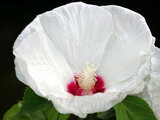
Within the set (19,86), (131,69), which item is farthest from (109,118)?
(19,86)

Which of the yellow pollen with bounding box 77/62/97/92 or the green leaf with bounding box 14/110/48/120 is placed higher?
the yellow pollen with bounding box 77/62/97/92

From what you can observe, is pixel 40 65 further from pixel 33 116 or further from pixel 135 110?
pixel 135 110

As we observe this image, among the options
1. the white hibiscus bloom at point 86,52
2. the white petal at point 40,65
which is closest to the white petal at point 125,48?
Result: the white hibiscus bloom at point 86,52

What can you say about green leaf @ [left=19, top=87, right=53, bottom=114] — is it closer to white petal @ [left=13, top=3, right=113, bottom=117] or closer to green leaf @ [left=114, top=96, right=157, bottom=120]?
white petal @ [left=13, top=3, right=113, bottom=117]

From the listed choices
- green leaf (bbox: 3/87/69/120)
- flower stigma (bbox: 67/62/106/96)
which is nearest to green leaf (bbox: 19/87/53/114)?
green leaf (bbox: 3/87/69/120)

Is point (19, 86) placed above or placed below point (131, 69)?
below

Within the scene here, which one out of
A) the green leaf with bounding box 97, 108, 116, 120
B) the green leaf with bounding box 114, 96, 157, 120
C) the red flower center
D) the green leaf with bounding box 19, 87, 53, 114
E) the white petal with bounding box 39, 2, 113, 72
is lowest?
the green leaf with bounding box 97, 108, 116, 120

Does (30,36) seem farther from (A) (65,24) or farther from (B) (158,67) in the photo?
(B) (158,67)
